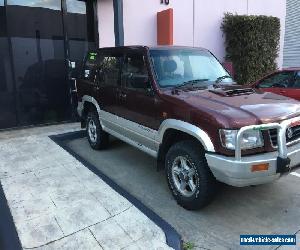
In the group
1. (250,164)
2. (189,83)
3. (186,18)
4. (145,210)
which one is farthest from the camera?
(186,18)

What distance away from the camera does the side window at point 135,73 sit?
437 centimetres

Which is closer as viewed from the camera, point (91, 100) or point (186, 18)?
point (91, 100)

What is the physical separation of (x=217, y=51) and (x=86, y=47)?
5325 millimetres


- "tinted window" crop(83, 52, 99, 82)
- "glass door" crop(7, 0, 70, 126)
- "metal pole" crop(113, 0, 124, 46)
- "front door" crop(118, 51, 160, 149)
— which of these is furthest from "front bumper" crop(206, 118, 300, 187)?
"glass door" crop(7, 0, 70, 126)

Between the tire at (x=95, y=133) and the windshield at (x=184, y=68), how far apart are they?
1.98 meters

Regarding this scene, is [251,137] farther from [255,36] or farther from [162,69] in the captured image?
[255,36]

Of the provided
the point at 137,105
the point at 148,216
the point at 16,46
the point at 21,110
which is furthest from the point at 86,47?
the point at 148,216

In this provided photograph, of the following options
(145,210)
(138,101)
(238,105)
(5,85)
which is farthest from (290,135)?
(5,85)

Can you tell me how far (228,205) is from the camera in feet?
13.3

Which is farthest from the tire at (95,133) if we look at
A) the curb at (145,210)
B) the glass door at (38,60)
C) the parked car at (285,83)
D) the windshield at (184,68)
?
the parked car at (285,83)

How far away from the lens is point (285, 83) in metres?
7.20

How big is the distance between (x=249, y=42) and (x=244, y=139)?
29.6 feet

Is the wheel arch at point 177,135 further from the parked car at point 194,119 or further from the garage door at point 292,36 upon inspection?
the garage door at point 292,36

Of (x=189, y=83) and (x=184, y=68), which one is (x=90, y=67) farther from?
(x=189, y=83)
